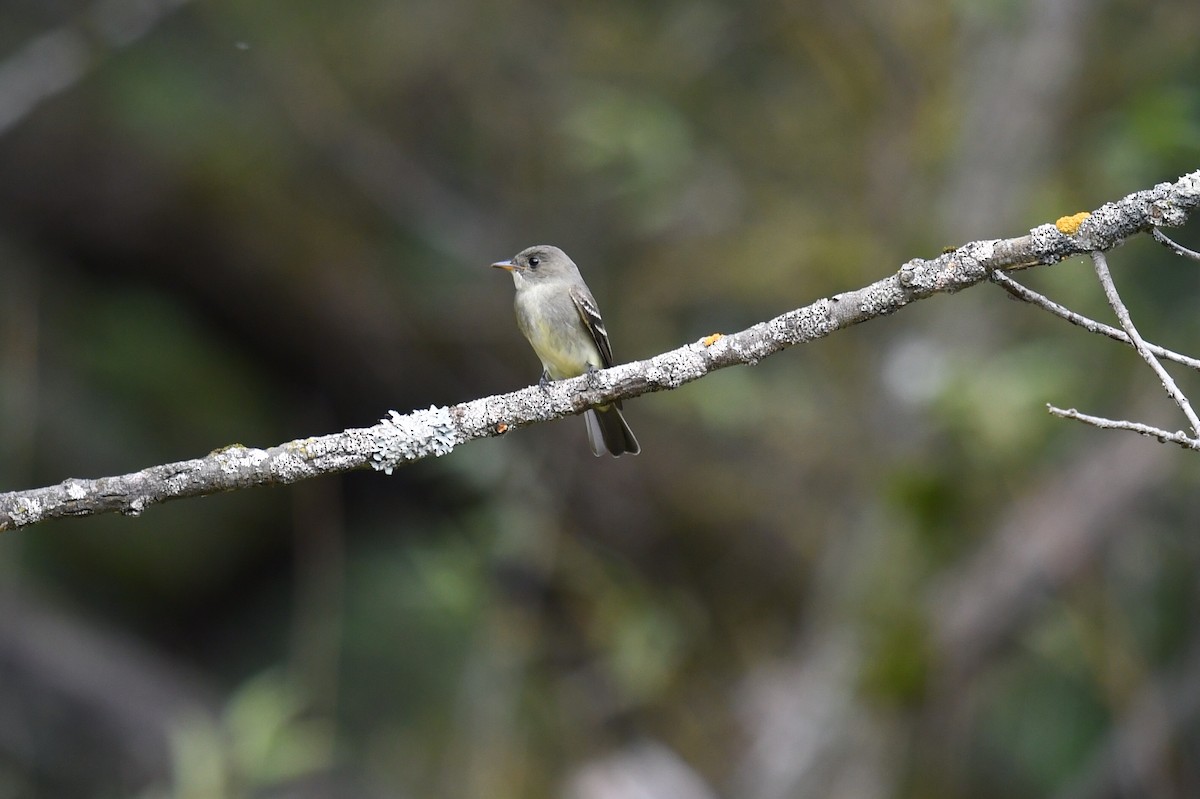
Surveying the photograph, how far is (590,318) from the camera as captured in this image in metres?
5.25

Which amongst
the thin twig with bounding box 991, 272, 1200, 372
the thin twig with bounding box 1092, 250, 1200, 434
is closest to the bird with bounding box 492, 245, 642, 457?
the thin twig with bounding box 991, 272, 1200, 372

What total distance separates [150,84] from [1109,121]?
5.64 metres

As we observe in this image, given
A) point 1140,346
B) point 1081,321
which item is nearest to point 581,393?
point 1081,321

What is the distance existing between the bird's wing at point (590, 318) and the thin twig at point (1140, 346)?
108 inches

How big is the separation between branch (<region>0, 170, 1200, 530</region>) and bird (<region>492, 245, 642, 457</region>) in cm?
198

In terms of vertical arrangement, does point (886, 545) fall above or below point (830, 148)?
below

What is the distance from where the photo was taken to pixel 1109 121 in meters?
6.59

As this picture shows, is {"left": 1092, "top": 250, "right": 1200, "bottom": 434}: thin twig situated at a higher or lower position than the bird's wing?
lower

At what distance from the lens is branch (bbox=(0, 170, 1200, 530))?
8.89 feet

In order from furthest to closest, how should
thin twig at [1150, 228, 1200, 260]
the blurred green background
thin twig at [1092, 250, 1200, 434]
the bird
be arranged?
the blurred green background
the bird
thin twig at [1150, 228, 1200, 260]
thin twig at [1092, 250, 1200, 434]

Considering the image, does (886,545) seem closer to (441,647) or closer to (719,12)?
(441,647)

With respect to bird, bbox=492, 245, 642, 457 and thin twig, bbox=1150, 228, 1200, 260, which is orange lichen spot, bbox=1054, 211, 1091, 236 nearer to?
thin twig, bbox=1150, 228, 1200, 260

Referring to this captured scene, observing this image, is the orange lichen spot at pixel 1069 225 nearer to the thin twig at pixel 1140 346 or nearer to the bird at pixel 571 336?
the thin twig at pixel 1140 346

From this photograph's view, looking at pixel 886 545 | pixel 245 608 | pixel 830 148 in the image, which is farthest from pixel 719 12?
pixel 245 608
